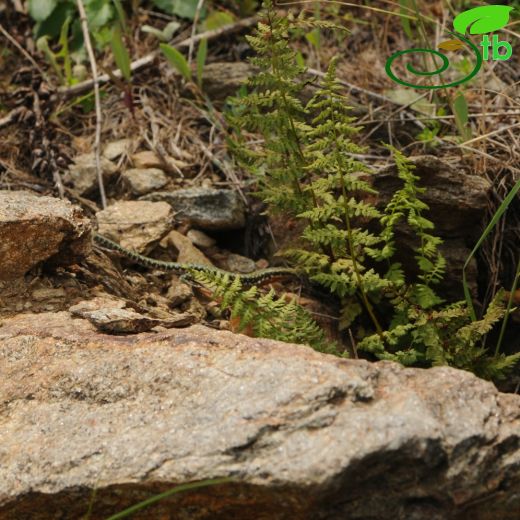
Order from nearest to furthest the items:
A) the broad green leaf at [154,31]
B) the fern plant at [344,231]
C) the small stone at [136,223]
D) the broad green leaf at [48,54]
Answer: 1. the fern plant at [344,231]
2. the small stone at [136,223]
3. the broad green leaf at [48,54]
4. the broad green leaf at [154,31]

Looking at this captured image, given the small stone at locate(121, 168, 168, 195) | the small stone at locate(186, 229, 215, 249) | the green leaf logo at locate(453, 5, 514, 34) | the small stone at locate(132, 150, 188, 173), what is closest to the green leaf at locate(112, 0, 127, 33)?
the small stone at locate(132, 150, 188, 173)

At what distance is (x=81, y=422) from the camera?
2854 mm

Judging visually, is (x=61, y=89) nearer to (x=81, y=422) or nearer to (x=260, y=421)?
(x=81, y=422)

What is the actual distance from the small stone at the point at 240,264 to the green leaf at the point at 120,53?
1.57 m

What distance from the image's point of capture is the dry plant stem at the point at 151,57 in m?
5.82

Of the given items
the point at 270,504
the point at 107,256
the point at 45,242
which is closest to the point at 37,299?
the point at 45,242

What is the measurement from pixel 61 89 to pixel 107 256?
6.74 feet

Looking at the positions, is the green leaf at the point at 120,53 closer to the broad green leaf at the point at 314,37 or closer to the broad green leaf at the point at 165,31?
the broad green leaf at the point at 165,31

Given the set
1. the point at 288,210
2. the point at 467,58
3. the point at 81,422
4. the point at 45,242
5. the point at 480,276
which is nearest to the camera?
the point at 81,422

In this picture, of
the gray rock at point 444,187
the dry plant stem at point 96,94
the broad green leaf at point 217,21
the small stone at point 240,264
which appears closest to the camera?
the gray rock at point 444,187

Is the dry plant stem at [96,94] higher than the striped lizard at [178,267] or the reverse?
higher

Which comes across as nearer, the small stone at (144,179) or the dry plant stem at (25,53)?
the small stone at (144,179)

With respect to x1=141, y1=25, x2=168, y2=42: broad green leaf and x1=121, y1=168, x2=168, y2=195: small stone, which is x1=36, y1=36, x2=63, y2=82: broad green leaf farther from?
x1=121, y1=168, x2=168, y2=195: small stone

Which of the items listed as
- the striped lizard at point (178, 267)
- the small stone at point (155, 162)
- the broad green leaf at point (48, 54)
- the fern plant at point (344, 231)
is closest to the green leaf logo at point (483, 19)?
the fern plant at point (344, 231)
